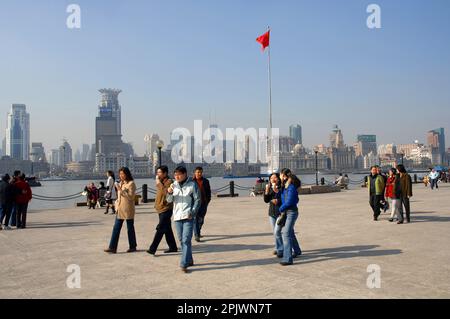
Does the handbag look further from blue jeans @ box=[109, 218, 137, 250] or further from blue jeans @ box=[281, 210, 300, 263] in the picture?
blue jeans @ box=[109, 218, 137, 250]

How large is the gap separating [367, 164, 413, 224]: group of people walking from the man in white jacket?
746 centimetres

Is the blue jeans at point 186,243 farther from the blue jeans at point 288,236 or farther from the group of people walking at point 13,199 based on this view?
the group of people walking at point 13,199

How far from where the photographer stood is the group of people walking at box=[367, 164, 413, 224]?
37.2ft

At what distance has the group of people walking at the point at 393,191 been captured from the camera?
446 inches

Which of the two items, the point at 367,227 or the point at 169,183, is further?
the point at 367,227

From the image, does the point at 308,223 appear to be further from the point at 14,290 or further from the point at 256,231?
the point at 14,290

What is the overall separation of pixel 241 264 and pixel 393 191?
269 inches

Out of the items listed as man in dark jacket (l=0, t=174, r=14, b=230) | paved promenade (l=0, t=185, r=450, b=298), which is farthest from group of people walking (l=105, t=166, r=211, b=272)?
man in dark jacket (l=0, t=174, r=14, b=230)

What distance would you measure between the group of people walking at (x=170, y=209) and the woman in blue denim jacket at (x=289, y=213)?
159 centimetres

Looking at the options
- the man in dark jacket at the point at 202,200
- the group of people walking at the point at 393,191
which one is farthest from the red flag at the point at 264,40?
the man in dark jacket at the point at 202,200
